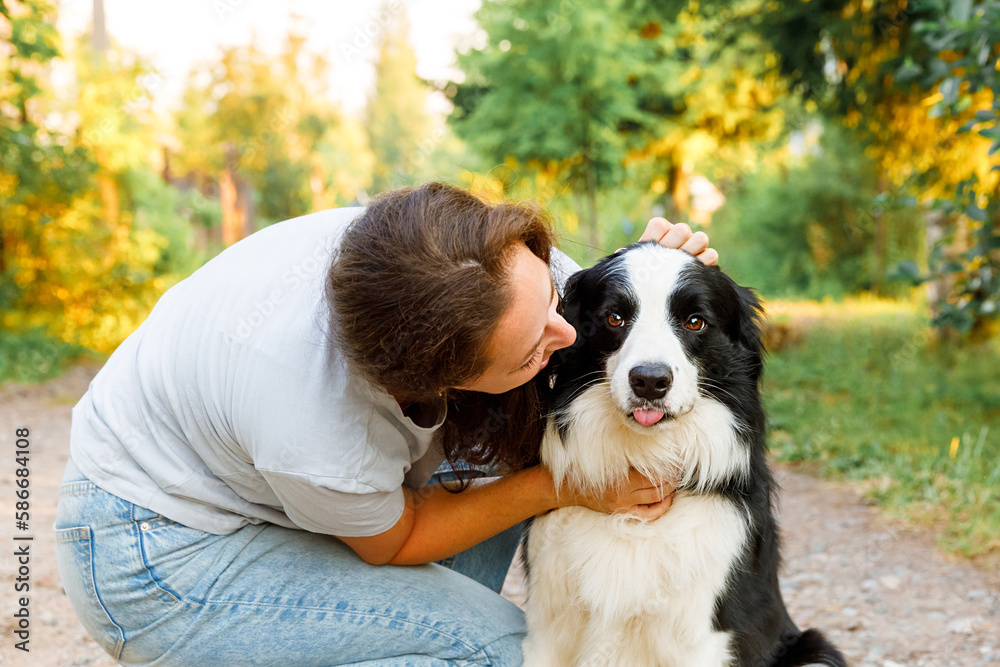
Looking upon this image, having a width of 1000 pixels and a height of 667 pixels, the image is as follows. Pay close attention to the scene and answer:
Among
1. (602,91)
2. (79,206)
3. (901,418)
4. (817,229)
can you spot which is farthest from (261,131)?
(901,418)

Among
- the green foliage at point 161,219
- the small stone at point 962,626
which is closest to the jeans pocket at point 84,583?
→ the small stone at point 962,626

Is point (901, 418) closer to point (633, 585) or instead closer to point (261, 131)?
point (633, 585)

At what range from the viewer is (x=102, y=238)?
8.48 meters

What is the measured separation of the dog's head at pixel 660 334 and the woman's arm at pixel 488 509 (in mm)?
179

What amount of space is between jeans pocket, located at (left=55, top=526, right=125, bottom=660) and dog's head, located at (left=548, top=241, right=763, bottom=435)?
3.97 feet

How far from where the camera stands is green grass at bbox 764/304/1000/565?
12.8ft

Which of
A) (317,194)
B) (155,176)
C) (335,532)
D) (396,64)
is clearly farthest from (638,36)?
(396,64)

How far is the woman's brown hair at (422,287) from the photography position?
151 centimetres

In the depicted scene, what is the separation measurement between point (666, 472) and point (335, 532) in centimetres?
86

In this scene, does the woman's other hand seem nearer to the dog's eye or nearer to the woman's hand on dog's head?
the dog's eye

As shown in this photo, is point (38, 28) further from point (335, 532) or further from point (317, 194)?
point (317, 194)

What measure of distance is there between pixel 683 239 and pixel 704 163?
13611mm

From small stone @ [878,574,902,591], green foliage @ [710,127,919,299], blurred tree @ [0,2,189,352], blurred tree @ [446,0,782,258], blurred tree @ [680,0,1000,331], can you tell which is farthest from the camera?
green foliage @ [710,127,919,299]

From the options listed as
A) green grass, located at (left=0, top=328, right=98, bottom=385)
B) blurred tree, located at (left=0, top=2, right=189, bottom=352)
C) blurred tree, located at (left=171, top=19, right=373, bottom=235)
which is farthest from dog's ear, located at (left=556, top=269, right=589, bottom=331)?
blurred tree, located at (left=171, top=19, right=373, bottom=235)
